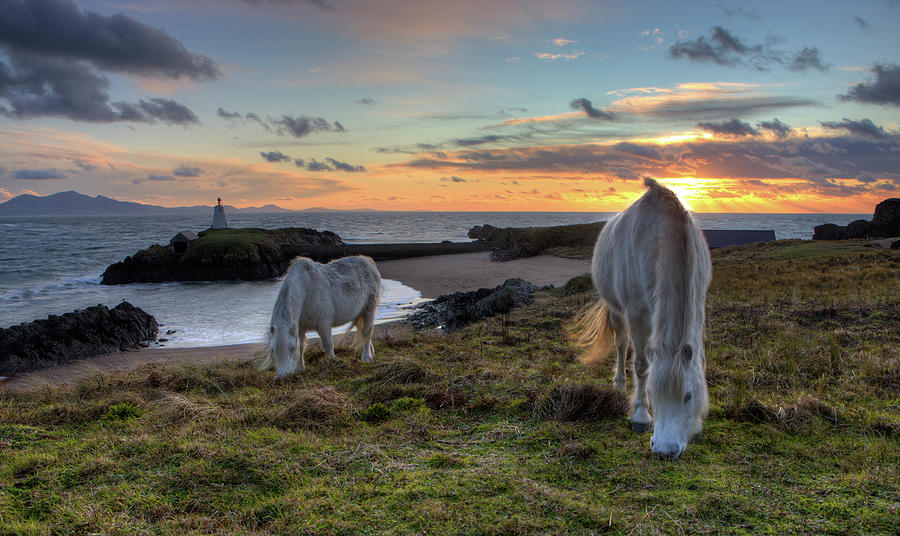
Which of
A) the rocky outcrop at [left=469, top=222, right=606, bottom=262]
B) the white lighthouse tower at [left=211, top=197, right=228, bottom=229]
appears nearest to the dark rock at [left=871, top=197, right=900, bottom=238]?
the rocky outcrop at [left=469, top=222, right=606, bottom=262]

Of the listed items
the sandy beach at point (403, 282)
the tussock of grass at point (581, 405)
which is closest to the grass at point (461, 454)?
A: the tussock of grass at point (581, 405)

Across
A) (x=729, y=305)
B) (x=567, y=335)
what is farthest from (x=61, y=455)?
(x=729, y=305)

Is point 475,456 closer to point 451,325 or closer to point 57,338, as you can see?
point 451,325

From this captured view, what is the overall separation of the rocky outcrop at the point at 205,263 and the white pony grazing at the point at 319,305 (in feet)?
93.2

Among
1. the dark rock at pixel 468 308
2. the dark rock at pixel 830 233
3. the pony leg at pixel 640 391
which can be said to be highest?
the dark rock at pixel 830 233

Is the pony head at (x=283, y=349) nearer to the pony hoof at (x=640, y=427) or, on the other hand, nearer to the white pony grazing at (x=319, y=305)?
the white pony grazing at (x=319, y=305)

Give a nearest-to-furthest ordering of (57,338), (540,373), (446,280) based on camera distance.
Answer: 1. (540,373)
2. (57,338)
3. (446,280)

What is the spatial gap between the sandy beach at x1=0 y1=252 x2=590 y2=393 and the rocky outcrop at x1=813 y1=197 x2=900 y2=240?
35.0m

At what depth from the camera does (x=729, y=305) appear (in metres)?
11.1

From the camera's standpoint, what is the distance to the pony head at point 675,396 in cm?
364

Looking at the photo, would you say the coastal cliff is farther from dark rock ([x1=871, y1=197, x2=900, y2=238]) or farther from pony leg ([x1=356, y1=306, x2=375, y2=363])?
dark rock ([x1=871, y1=197, x2=900, y2=238])

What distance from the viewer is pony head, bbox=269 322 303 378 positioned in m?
8.17

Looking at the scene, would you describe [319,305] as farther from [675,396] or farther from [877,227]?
[877,227]

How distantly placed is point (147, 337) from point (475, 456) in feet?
54.3
